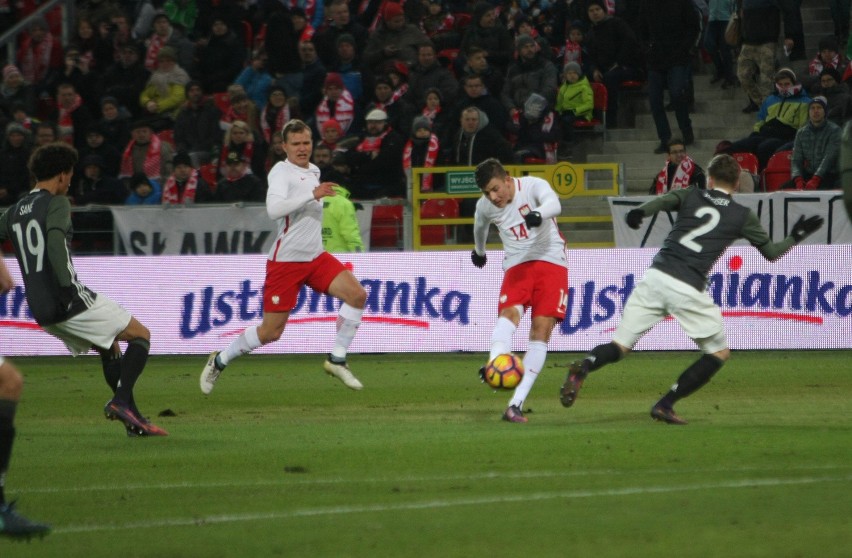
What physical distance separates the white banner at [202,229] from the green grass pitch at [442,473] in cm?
502

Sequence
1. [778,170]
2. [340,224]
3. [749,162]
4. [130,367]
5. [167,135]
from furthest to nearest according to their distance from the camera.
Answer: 1. [167,135]
2. [749,162]
3. [778,170]
4. [340,224]
5. [130,367]

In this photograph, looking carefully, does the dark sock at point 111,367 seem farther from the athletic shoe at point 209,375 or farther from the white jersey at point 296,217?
the white jersey at point 296,217

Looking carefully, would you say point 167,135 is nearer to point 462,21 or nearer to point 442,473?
point 462,21

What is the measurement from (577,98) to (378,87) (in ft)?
9.59

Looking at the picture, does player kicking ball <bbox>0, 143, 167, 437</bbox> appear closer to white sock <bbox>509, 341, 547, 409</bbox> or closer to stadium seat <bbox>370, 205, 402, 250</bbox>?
white sock <bbox>509, 341, 547, 409</bbox>

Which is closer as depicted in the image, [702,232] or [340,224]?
[702,232]

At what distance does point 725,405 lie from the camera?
1136 centimetres

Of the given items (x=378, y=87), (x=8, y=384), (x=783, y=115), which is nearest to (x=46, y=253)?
(x=8, y=384)

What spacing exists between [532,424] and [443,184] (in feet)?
30.7

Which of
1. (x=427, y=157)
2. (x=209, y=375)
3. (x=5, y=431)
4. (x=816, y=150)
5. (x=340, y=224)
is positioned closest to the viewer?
(x=5, y=431)

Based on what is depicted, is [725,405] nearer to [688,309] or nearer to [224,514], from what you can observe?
[688,309]

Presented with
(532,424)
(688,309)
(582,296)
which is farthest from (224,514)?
(582,296)

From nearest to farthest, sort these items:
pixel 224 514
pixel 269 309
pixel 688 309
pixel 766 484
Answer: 1. pixel 224 514
2. pixel 766 484
3. pixel 688 309
4. pixel 269 309

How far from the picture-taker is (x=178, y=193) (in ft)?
65.5
